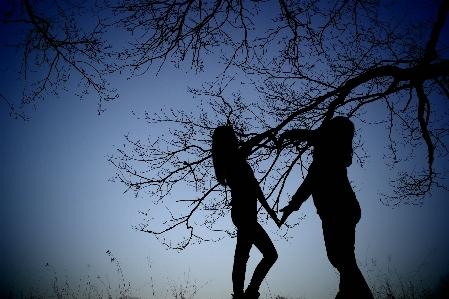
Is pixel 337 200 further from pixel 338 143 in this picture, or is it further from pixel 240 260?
pixel 240 260

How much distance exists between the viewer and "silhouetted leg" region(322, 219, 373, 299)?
2.50 meters

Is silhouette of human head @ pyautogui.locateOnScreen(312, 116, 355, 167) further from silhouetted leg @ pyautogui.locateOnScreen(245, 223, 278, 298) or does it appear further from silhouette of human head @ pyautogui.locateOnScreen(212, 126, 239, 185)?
silhouetted leg @ pyautogui.locateOnScreen(245, 223, 278, 298)

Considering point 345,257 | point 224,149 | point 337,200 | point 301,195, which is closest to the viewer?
point 345,257

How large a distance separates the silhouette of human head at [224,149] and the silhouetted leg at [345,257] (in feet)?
4.17

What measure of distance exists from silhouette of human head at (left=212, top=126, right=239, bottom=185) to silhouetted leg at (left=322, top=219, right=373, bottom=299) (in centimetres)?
127

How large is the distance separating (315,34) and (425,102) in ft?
8.10

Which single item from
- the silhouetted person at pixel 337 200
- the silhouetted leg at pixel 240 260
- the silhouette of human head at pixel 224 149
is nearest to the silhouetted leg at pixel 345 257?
the silhouetted person at pixel 337 200

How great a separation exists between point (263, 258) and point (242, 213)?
A: 50 cm

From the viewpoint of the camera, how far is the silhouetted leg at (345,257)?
2.50m

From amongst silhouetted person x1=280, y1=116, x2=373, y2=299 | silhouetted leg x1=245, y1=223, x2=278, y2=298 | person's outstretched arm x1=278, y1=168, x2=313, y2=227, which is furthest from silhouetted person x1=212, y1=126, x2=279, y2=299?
silhouetted person x1=280, y1=116, x2=373, y2=299

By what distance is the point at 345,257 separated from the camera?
8.60ft

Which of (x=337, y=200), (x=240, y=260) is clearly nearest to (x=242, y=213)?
(x=240, y=260)

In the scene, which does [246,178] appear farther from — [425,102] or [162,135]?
[425,102]

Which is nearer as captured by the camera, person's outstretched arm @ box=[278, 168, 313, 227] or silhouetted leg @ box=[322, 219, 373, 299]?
silhouetted leg @ box=[322, 219, 373, 299]
